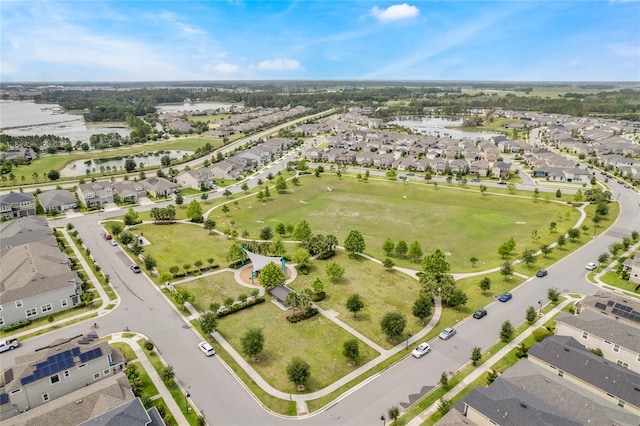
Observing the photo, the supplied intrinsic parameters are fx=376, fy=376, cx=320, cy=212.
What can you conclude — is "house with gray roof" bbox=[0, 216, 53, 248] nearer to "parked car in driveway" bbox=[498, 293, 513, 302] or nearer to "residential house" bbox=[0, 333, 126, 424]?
"residential house" bbox=[0, 333, 126, 424]

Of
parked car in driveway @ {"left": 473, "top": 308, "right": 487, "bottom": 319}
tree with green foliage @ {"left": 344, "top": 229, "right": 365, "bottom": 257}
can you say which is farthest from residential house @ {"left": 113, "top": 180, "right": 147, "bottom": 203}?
parked car in driveway @ {"left": 473, "top": 308, "right": 487, "bottom": 319}

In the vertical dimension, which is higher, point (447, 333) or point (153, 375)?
point (447, 333)

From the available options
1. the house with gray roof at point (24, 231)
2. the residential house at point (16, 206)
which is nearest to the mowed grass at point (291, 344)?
the house with gray roof at point (24, 231)

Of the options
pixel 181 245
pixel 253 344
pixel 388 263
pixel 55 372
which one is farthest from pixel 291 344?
pixel 181 245

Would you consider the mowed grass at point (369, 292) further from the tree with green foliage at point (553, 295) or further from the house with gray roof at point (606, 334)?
the tree with green foliage at point (553, 295)

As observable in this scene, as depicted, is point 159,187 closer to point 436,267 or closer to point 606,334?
point 436,267
